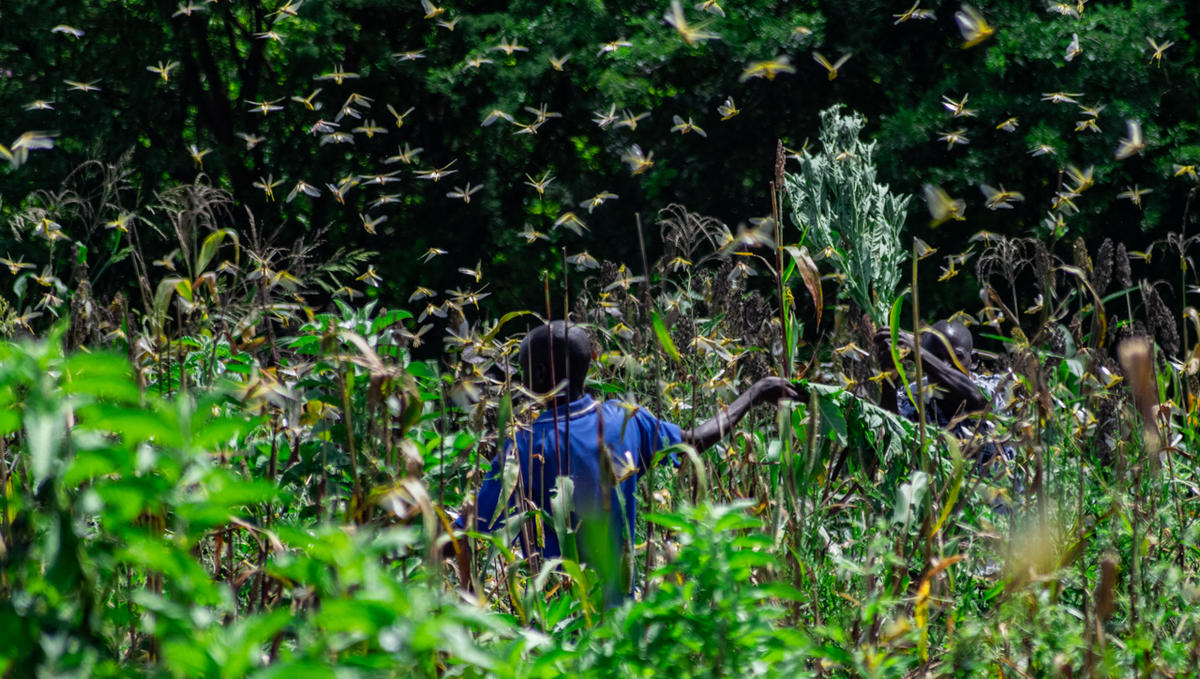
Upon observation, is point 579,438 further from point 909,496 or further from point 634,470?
point 909,496

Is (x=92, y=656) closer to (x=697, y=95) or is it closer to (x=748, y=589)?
(x=748, y=589)

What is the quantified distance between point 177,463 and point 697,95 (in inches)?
404

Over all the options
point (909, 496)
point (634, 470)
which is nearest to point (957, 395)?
point (909, 496)

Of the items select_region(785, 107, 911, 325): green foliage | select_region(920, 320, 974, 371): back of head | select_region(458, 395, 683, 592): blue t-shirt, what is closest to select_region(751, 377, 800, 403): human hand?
select_region(458, 395, 683, 592): blue t-shirt

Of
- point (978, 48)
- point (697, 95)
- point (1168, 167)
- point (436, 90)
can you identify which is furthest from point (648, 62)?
point (1168, 167)

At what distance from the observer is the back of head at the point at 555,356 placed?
2.60 m

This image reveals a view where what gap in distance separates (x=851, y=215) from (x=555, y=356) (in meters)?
0.76

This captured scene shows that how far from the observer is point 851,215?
8.28 feet

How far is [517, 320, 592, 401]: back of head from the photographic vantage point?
2.60m

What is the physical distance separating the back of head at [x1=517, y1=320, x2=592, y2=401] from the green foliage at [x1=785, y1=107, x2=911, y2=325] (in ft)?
1.95

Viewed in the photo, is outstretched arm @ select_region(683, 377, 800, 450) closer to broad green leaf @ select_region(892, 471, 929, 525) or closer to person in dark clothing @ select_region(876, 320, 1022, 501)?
person in dark clothing @ select_region(876, 320, 1022, 501)

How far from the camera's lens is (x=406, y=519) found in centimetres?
143

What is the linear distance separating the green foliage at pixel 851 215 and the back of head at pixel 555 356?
0.59 metres

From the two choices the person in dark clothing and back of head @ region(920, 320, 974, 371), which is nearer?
the person in dark clothing
